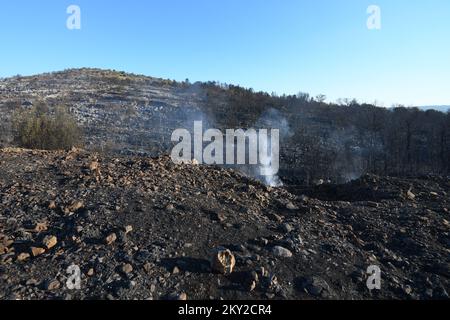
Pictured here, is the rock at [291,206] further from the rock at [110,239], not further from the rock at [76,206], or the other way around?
the rock at [76,206]

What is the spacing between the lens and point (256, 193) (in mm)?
5402

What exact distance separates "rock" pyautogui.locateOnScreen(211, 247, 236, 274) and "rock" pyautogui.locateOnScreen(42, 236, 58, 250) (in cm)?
139

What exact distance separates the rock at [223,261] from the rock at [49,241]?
1.39 metres

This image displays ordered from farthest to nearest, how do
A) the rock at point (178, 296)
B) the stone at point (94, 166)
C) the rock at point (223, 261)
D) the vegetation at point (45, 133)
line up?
the vegetation at point (45, 133)
the stone at point (94, 166)
the rock at point (223, 261)
the rock at point (178, 296)

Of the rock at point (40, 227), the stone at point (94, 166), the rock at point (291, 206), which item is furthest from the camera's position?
the stone at point (94, 166)

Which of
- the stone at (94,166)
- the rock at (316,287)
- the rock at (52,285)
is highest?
the stone at (94,166)

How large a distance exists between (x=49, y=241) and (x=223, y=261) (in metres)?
1.51

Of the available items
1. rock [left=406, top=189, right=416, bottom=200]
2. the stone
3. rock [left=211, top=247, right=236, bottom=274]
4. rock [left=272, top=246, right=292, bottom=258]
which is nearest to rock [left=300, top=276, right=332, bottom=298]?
rock [left=272, top=246, right=292, bottom=258]

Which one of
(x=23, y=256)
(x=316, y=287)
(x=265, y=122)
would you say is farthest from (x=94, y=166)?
(x=265, y=122)

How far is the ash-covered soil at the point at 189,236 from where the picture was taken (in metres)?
3.30

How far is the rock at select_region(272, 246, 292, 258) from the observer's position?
3793 mm

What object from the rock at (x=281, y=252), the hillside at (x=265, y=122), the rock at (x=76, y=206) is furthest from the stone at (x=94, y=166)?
the hillside at (x=265, y=122)
